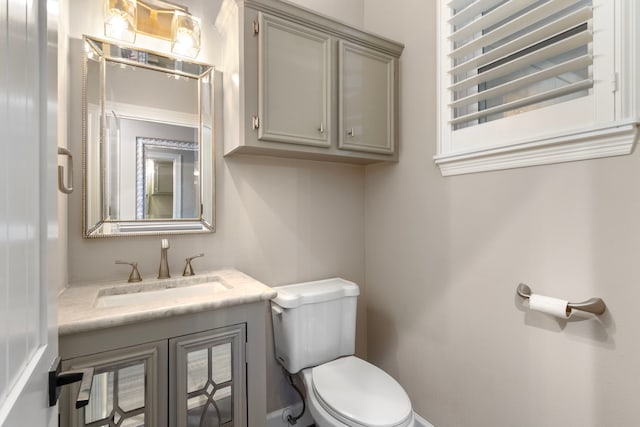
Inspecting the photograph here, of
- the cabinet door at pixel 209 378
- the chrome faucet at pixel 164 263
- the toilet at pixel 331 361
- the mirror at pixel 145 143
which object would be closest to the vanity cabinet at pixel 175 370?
the cabinet door at pixel 209 378

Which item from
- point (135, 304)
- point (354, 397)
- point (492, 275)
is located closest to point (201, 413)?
point (135, 304)

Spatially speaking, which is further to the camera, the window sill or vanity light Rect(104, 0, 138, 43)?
vanity light Rect(104, 0, 138, 43)

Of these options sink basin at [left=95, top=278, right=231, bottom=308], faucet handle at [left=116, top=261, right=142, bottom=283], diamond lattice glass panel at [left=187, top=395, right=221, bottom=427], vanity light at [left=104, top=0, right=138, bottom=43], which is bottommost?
diamond lattice glass panel at [left=187, top=395, right=221, bottom=427]

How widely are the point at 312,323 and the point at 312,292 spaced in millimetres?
151

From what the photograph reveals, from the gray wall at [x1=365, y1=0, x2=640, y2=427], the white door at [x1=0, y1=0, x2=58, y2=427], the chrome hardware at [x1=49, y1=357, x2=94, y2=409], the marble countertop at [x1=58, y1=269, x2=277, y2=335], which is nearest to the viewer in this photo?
the white door at [x1=0, y1=0, x2=58, y2=427]

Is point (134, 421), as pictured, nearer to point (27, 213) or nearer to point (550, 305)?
point (27, 213)

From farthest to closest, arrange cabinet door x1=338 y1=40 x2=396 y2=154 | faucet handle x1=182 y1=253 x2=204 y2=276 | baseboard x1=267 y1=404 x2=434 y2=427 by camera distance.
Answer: baseboard x1=267 y1=404 x2=434 y2=427 → cabinet door x1=338 y1=40 x2=396 y2=154 → faucet handle x1=182 y1=253 x2=204 y2=276

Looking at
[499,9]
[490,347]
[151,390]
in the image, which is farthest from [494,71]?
[151,390]

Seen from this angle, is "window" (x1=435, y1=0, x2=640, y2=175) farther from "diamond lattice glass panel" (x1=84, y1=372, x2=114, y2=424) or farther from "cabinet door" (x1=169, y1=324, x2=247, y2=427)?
"diamond lattice glass panel" (x1=84, y1=372, x2=114, y2=424)

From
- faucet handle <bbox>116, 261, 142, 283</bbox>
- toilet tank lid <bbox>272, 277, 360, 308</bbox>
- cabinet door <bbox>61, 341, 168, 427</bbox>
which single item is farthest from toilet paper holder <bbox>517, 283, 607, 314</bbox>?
faucet handle <bbox>116, 261, 142, 283</bbox>

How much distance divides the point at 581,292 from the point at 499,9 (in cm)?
113

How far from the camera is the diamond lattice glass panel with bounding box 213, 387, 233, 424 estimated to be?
1.14 m

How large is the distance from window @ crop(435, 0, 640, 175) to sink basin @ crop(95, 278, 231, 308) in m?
1.25

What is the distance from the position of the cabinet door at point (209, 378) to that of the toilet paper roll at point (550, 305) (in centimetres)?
107
